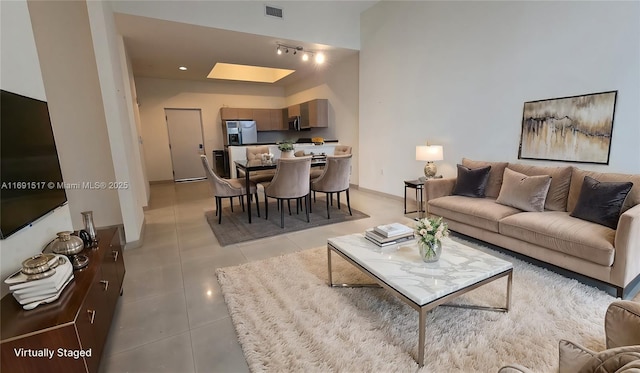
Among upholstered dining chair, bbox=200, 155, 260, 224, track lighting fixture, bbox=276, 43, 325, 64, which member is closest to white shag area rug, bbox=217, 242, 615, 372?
upholstered dining chair, bbox=200, 155, 260, 224

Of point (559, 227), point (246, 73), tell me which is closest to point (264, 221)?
point (559, 227)

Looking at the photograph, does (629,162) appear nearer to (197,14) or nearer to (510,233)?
(510,233)

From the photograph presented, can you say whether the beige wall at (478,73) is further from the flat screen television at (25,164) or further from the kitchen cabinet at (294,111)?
the flat screen television at (25,164)

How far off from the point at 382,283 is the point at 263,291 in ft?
3.37

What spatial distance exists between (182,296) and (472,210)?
9.44ft

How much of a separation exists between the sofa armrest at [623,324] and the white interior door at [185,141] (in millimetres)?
8419

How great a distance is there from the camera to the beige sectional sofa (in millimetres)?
1974

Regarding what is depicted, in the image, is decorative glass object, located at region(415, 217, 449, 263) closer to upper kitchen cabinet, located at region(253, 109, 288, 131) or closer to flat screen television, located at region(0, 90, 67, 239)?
flat screen television, located at region(0, 90, 67, 239)

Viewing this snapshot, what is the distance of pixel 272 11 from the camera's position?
14.6ft

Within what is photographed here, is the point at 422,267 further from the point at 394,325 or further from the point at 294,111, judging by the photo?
the point at 294,111

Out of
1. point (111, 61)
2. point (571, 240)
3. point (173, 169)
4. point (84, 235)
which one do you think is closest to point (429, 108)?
point (571, 240)

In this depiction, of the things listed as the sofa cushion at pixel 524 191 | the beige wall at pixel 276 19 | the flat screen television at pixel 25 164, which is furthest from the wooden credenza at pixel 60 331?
the beige wall at pixel 276 19

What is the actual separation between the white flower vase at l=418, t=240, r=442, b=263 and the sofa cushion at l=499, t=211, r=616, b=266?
1.20 meters

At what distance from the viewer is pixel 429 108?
4289 mm
